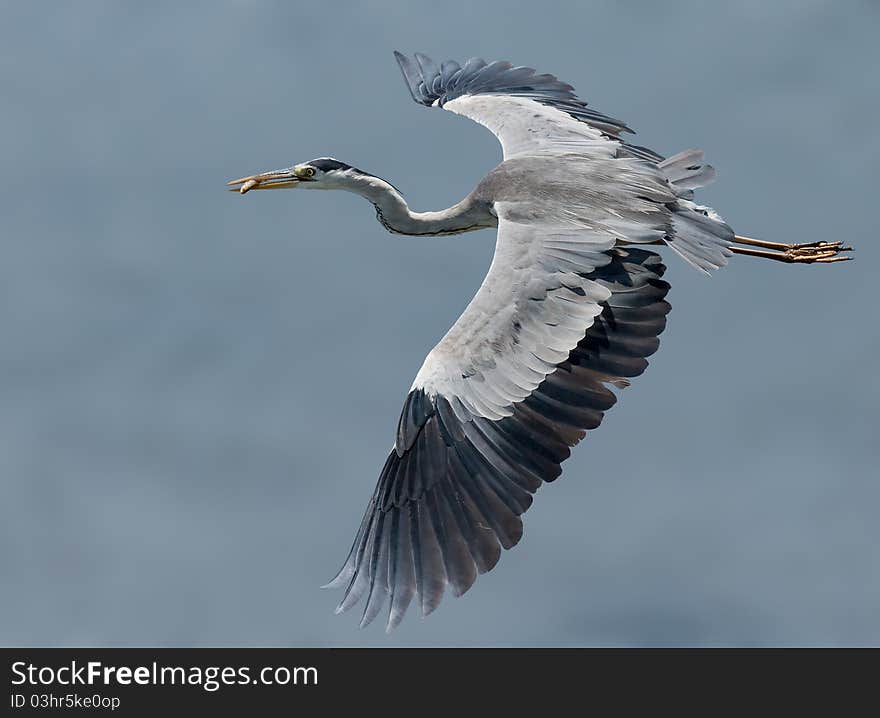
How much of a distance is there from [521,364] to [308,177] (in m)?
3.54

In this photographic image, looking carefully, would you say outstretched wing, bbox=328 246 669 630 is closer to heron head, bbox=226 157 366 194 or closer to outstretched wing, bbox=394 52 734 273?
outstretched wing, bbox=394 52 734 273

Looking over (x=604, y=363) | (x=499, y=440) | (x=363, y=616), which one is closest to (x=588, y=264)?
(x=604, y=363)

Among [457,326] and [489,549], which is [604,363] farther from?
[489,549]

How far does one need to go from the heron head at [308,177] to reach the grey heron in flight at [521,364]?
4.85 feet

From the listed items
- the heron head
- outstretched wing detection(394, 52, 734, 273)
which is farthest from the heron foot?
the heron head

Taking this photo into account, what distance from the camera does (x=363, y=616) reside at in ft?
27.2

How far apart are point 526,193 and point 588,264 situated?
44.5 inches

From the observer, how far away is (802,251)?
1114 cm

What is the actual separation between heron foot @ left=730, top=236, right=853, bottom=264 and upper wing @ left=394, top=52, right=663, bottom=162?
1102 millimetres

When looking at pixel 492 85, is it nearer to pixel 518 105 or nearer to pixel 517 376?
pixel 518 105

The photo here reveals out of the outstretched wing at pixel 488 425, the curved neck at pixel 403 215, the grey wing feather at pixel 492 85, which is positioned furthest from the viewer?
the grey wing feather at pixel 492 85

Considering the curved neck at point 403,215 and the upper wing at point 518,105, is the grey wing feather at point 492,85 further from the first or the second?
the curved neck at point 403,215

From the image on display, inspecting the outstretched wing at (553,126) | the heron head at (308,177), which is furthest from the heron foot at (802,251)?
the heron head at (308,177)

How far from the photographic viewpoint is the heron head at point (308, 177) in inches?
450
